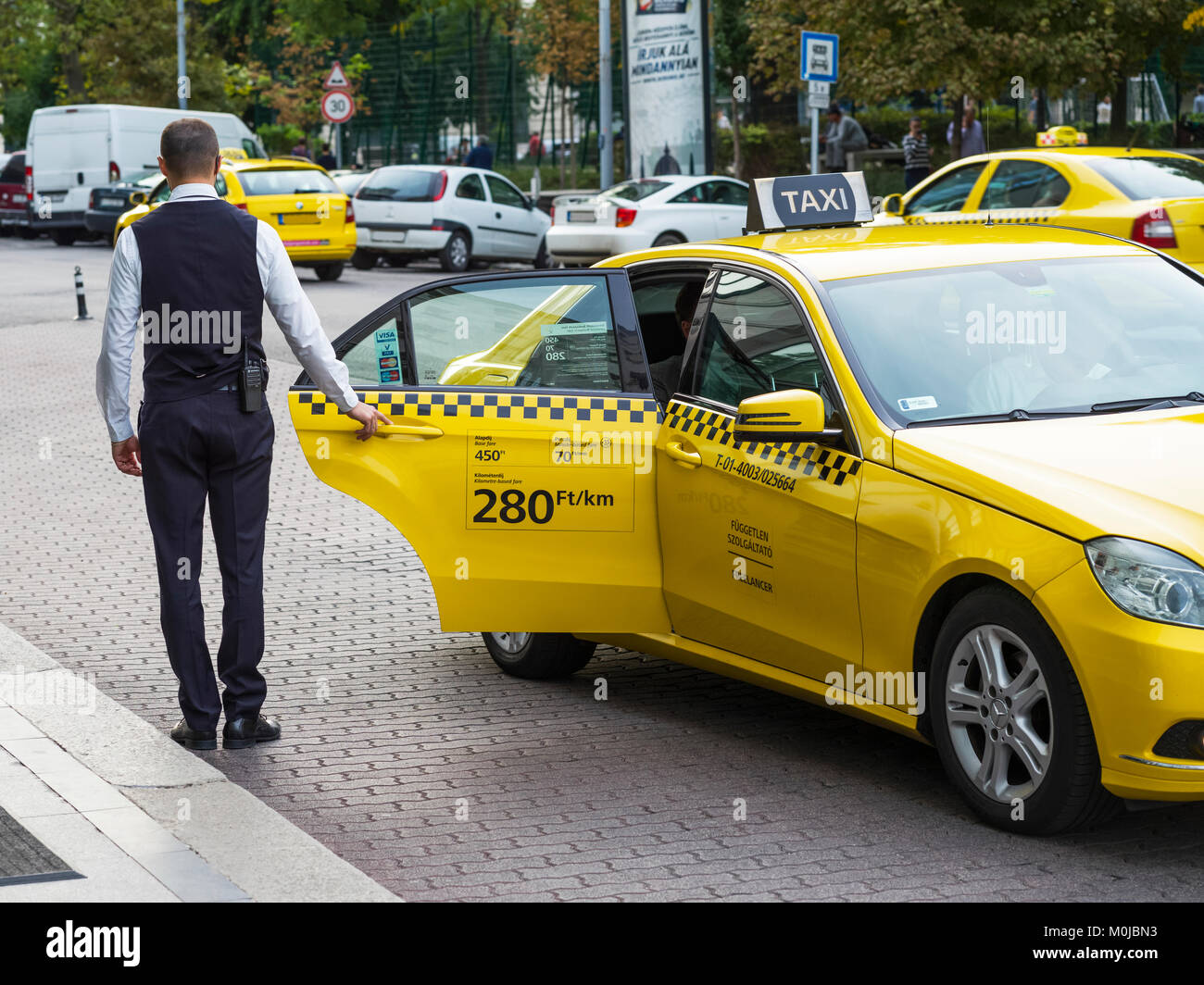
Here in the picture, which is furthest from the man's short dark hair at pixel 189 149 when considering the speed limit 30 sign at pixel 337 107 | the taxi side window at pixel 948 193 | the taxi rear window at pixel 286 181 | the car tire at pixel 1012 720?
the speed limit 30 sign at pixel 337 107

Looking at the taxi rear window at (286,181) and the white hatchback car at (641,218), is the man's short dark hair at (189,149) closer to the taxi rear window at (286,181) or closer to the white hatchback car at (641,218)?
the white hatchback car at (641,218)

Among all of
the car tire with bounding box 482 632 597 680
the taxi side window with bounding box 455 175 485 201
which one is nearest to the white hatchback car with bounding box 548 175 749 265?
the taxi side window with bounding box 455 175 485 201

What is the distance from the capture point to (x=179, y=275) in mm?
5719

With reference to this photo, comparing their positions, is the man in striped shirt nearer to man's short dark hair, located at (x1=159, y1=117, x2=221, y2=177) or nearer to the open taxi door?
the open taxi door

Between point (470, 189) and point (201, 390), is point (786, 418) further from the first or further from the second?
point (470, 189)

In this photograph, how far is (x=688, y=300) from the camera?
6.68 meters

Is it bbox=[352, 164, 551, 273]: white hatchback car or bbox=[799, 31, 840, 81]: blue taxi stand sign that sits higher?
bbox=[799, 31, 840, 81]: blue taxi stand sign

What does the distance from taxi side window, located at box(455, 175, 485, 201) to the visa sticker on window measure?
72.1ft

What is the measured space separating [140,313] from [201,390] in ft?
1.18

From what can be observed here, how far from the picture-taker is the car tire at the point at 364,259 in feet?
95.7

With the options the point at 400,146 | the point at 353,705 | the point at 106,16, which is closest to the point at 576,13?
the point at 400,146

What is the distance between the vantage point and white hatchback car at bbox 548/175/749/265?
25.2 m

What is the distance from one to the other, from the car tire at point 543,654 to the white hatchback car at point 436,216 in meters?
21.1
